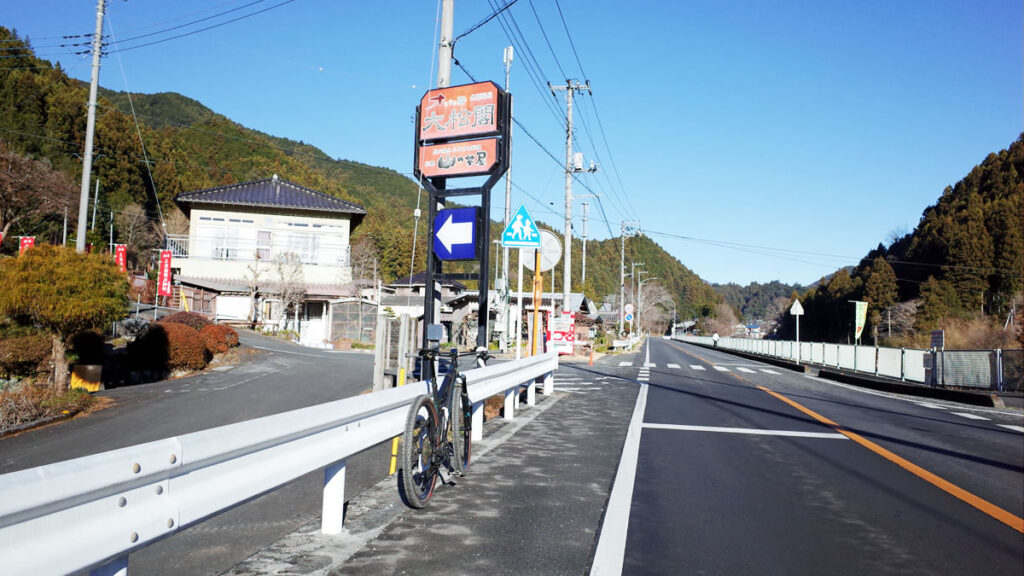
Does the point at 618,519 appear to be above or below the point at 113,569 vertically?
below

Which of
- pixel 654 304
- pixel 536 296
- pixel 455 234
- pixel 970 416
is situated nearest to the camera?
pixel 455 234

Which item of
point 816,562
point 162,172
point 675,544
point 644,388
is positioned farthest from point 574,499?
point 162,172

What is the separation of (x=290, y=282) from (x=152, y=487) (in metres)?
37.8

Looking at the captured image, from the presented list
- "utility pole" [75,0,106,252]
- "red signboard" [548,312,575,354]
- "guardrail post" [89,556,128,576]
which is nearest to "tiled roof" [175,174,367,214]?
"utility pole" [75,0,106,252]

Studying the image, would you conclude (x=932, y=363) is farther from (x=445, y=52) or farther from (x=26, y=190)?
(x=26, y=190)

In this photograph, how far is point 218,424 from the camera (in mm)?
11242

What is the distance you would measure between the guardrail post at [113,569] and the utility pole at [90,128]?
1830 cm

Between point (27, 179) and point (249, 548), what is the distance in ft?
134

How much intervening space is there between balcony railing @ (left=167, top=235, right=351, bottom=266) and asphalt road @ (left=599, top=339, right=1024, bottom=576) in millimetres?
34123

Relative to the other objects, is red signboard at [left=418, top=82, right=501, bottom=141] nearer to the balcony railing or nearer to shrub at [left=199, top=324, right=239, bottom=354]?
shrub at [left=199, top=324, right=239, bottom=354]

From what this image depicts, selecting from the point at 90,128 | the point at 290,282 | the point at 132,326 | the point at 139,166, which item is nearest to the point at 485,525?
the point at 90,128

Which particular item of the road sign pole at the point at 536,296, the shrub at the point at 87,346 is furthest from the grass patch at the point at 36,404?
the road sign pole at the point at 536,296

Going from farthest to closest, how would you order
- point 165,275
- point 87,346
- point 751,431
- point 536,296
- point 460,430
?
point 165,275 < point 87,346 < point 536,296 < point 751,431 < point 460,430

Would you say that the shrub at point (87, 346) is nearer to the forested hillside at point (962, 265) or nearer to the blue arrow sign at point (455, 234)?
the blue arrow sign at point (455, 234)
